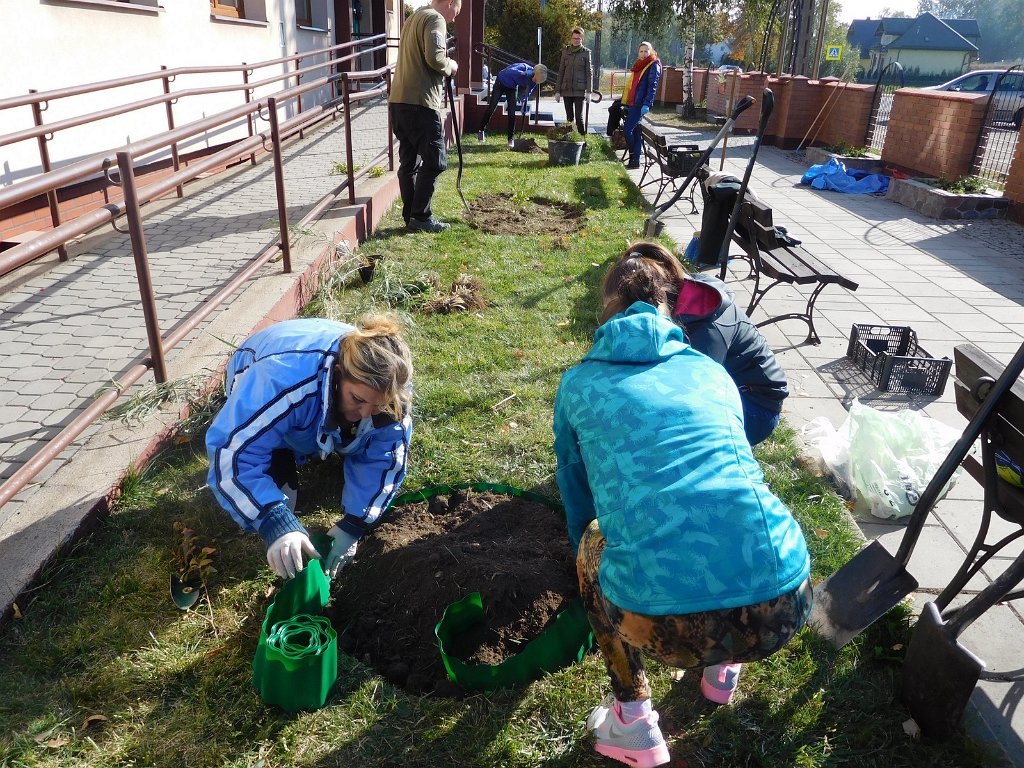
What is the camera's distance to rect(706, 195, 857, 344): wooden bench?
478 cm

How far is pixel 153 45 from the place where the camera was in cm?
715

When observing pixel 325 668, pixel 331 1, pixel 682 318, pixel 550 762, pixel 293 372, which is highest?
pixel 331 1

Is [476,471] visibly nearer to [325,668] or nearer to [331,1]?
[325,668]

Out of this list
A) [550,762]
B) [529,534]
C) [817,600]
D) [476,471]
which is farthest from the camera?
[476,471]

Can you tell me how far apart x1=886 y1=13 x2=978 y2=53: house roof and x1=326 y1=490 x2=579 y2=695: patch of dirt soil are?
84630 millimetres

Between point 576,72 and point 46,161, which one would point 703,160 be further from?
point 576,72

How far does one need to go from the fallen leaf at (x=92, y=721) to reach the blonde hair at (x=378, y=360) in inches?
45.0

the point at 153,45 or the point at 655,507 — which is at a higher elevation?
the point at 153,45

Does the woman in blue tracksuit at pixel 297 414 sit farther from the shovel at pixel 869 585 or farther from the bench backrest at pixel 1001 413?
the bench backrest at pixel 1001 413

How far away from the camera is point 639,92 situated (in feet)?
35.7

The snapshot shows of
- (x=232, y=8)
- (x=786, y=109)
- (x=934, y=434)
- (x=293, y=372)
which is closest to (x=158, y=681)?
(x=293, y=372)

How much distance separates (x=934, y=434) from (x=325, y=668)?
287cm

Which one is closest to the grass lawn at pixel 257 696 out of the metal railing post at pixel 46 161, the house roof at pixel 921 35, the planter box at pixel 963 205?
the metal railing post at pixel 46 161

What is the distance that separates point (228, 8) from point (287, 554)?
360 inches
